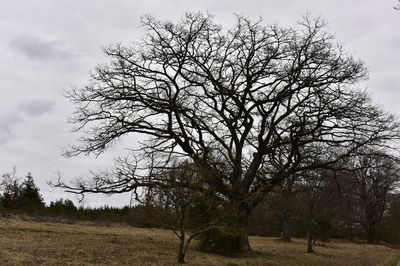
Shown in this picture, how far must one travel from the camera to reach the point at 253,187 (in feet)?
84.4

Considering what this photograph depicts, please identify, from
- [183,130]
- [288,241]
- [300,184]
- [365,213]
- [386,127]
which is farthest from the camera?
[365,213]

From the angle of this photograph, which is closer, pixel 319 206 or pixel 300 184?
pixel 319 206

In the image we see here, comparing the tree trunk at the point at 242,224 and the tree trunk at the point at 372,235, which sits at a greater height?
the tree trunk at the point at 372,235

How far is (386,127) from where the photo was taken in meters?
23.8

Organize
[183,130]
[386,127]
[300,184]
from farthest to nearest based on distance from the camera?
[300,184], [183,130], [386,127]

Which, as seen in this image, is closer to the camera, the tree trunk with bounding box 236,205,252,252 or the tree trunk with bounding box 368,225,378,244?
the tree trunk with bounding box 236,205,252,252

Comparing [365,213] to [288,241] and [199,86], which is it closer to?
[288,241]

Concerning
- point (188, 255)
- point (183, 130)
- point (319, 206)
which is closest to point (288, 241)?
point (319, 206)

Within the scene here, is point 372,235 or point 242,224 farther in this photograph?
point 372,235

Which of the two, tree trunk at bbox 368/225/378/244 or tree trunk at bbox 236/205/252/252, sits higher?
tree trunk at bbox 368/225/378/244

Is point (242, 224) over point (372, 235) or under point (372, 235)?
under

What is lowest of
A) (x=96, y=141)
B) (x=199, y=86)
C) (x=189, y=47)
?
(x=96, y=141)

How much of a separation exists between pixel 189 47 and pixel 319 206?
43.7 ft

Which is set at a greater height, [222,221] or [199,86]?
[199,86]
